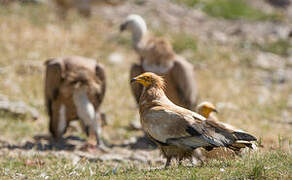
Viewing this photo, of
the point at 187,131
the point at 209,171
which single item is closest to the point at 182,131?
the point at 187,131

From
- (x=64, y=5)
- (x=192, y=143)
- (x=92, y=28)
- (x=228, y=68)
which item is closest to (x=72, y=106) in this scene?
(x=192, y=143)

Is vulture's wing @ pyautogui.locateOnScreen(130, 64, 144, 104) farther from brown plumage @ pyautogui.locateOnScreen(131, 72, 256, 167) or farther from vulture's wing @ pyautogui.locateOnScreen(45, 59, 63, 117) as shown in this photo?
brown plumage @ pyautogui.locateOnScreen(131, 72, 256, 167)

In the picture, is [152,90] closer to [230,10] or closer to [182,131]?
[182,131]

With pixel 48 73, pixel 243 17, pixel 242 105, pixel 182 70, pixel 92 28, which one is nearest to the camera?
pixel 48 73

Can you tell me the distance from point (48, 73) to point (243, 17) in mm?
17204

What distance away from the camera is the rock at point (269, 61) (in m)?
18.6

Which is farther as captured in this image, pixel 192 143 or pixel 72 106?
pixel 72 106

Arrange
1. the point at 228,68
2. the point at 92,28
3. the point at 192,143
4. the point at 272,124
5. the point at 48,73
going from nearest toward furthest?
the point at 192,143, the point at 48,73, the point at 272,124, the point at 228,68, the point at 92,28

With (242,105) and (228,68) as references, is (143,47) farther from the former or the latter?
(228,68)

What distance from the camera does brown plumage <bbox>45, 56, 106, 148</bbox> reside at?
9.48m

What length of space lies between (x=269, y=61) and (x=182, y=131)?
14.2m

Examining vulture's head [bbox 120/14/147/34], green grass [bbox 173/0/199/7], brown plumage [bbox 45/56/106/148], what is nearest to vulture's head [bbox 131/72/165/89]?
brown plumage [bbox 45/56/106/148]

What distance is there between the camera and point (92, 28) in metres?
19.7

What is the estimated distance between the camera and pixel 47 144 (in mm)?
9789
